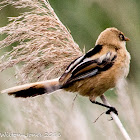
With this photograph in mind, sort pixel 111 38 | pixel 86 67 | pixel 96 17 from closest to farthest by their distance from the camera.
A: pixel 86 67, pixel 111 38, pixel 96 17

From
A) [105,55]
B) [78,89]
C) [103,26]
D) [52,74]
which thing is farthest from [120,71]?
[103,26]

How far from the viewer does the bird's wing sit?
216 centimetres

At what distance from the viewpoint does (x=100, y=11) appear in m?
3.30

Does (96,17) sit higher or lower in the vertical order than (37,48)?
lower

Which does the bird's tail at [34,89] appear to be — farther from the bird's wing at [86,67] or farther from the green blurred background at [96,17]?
the green blurred background at [96,17]

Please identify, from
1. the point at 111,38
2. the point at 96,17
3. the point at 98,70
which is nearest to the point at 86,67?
the point at 98,70

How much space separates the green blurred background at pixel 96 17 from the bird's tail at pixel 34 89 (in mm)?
730

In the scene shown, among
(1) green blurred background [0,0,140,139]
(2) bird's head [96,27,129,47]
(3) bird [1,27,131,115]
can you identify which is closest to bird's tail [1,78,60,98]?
(3) bird [1,27,131,115]

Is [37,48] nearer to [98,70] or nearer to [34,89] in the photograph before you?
[34,89]

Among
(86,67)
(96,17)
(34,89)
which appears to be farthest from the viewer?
(96,17)

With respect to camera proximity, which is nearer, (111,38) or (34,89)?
(34,89)

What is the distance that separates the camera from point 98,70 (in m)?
2.31

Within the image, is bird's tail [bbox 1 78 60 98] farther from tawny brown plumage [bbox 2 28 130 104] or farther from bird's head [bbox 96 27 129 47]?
bird's head [bbox 96 27 129 47]

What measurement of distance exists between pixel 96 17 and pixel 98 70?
102 centimetres
